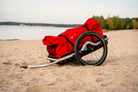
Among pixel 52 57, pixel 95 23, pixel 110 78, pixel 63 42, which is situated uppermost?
pixel 95 23

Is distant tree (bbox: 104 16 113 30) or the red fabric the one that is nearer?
the red fabric

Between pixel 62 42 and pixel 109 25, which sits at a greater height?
pixel 62 42

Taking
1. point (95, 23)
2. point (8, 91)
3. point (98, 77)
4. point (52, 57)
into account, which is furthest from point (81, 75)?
point (95, 23)

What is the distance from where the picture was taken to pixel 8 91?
2.14 m

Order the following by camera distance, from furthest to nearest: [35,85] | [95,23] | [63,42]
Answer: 1. [95,23]
2. [63,42]
3. [35,85]

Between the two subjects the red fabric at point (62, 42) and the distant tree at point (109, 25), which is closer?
the red fabric at point (62, 42)

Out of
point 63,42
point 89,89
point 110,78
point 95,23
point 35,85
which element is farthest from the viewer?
point 95,23

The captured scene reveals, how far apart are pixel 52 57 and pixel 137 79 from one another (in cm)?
217

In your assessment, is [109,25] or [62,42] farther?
[109,25]

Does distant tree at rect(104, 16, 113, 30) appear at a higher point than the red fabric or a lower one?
lower

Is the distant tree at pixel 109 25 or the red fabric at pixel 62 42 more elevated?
the red fabric at pixel 62 42

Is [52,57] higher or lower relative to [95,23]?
lower

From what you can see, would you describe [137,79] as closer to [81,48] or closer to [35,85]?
[81,48]

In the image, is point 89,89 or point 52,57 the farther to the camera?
point 52,57
